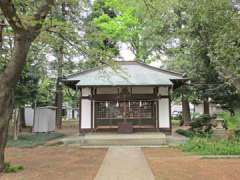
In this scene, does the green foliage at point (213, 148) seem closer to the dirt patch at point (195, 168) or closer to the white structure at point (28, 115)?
the dirt patch at point (195, 168)

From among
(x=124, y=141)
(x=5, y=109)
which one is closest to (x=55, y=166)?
(x=5, y=109)

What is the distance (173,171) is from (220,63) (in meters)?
9.86

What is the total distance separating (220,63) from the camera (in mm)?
17859

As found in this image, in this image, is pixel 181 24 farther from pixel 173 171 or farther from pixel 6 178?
pixel 6 178

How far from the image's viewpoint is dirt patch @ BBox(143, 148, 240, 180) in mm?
8688

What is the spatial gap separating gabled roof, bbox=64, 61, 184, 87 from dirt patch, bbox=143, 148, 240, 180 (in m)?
8.18

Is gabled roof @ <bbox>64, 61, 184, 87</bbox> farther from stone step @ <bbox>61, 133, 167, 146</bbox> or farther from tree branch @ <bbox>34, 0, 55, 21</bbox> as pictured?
tree branch @ <bbox>34, 0, 55, 21</bbox>

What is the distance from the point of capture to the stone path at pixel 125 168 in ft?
28.2

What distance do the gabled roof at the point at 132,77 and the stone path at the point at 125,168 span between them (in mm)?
6976

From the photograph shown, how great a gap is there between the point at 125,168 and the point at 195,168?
2016 mm

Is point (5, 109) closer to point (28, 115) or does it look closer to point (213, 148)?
point (213, 148)

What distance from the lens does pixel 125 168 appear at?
988 centimetres

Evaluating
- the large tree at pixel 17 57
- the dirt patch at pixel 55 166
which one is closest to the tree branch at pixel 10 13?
the large tree at pixel 17 57

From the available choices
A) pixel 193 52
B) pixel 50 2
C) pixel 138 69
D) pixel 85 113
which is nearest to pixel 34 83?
pixel 85 113
